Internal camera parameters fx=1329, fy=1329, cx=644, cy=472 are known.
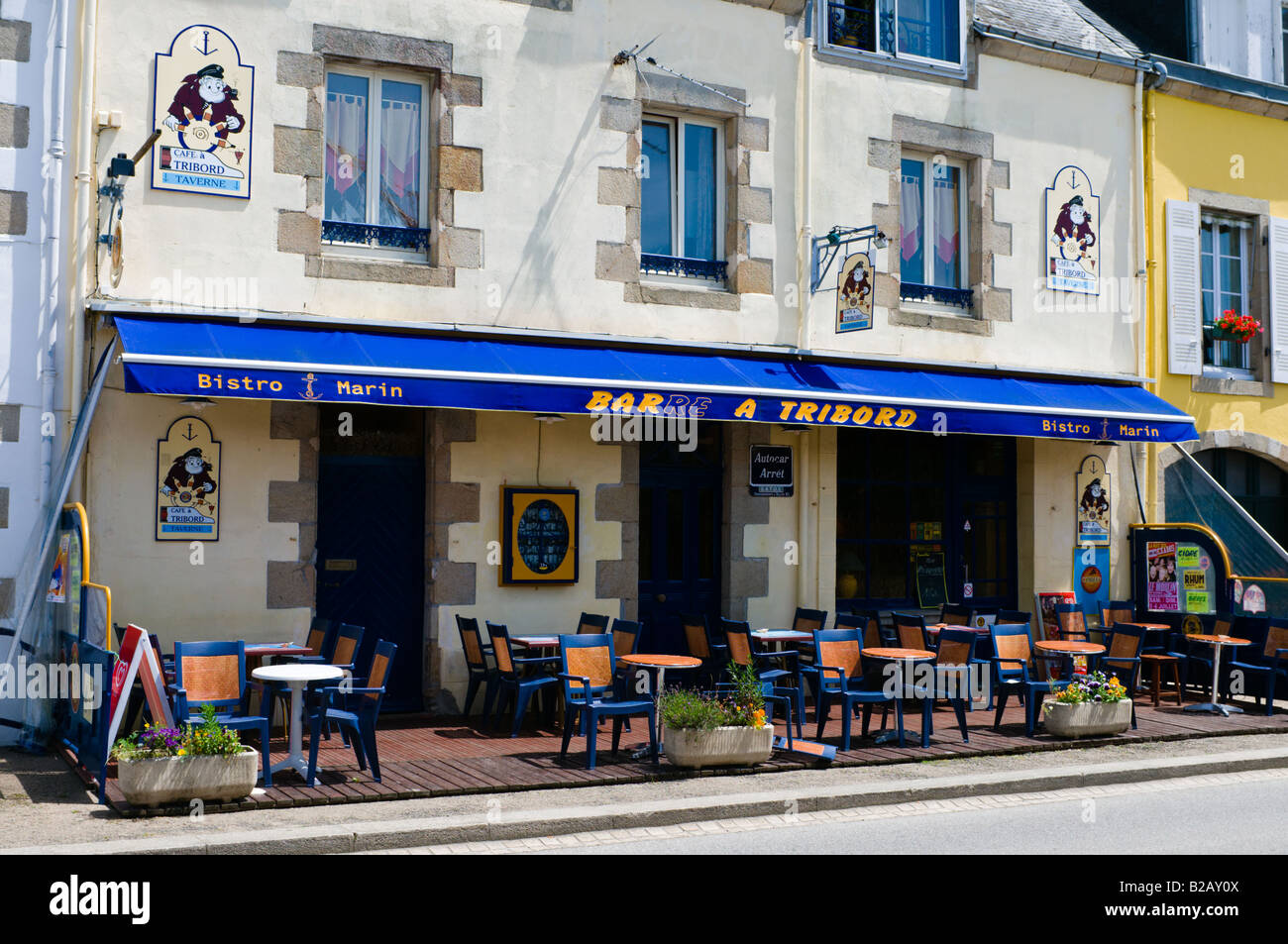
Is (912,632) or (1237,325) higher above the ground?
(1237,325)

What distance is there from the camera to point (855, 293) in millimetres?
11750

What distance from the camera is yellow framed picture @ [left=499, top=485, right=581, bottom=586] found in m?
11.0

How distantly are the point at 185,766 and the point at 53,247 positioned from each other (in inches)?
163

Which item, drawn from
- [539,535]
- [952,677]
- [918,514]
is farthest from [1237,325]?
[539,535]

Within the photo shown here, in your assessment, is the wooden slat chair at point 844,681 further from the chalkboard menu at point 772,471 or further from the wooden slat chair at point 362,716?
the wooden slat chair at point 362,716

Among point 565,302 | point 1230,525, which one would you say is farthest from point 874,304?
point 1230,525

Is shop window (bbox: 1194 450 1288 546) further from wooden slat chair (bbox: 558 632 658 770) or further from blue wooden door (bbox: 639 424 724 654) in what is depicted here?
wooden slat chair (bbox: 558 632 658 770)

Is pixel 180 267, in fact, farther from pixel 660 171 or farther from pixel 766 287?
pixel 766 287

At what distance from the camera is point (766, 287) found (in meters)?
12.0

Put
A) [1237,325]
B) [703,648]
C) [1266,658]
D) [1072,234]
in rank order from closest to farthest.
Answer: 1. [703,648]
2. [1266,658]
3. [1072,234]
4. [1237,325]

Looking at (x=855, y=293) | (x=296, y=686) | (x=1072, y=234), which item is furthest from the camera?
(x=1072, y=234)

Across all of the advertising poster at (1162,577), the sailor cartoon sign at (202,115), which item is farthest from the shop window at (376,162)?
the advertising poster at (1162,577)

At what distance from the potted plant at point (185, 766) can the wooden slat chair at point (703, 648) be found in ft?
13.5

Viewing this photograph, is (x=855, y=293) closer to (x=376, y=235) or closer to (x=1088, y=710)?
(x=1088, y=710)
